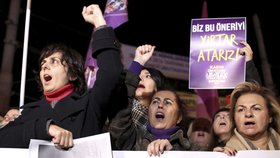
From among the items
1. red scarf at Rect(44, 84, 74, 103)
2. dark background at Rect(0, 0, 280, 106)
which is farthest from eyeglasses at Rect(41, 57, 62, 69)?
dark background at Rect(0, 0, 280, 106)

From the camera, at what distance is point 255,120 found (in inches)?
83.4

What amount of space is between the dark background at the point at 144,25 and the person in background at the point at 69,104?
5749mm

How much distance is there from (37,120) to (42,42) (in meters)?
6.63

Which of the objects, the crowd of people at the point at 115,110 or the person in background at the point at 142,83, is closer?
the crowd of people at the point at 115,110

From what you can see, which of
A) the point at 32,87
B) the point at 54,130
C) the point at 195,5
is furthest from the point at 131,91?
the point at 195,5

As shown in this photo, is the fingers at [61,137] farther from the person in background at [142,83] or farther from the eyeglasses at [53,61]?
the person in background at [142,83]

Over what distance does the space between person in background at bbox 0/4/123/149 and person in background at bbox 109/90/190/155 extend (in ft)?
1.02

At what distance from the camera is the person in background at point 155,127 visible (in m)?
2.26

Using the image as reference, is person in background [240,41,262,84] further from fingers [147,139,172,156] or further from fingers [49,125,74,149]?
fingers [49,125,74,149]

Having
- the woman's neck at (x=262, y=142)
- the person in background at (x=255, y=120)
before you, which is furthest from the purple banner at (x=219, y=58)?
the woman's neck at (x=262, y=142)

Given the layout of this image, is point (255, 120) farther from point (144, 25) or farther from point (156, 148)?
point (144, 25)

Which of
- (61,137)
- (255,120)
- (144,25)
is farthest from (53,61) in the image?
(144,25)

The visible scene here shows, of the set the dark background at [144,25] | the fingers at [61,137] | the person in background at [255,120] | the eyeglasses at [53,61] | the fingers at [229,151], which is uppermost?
the dark background at [144,25]

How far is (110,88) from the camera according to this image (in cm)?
184
